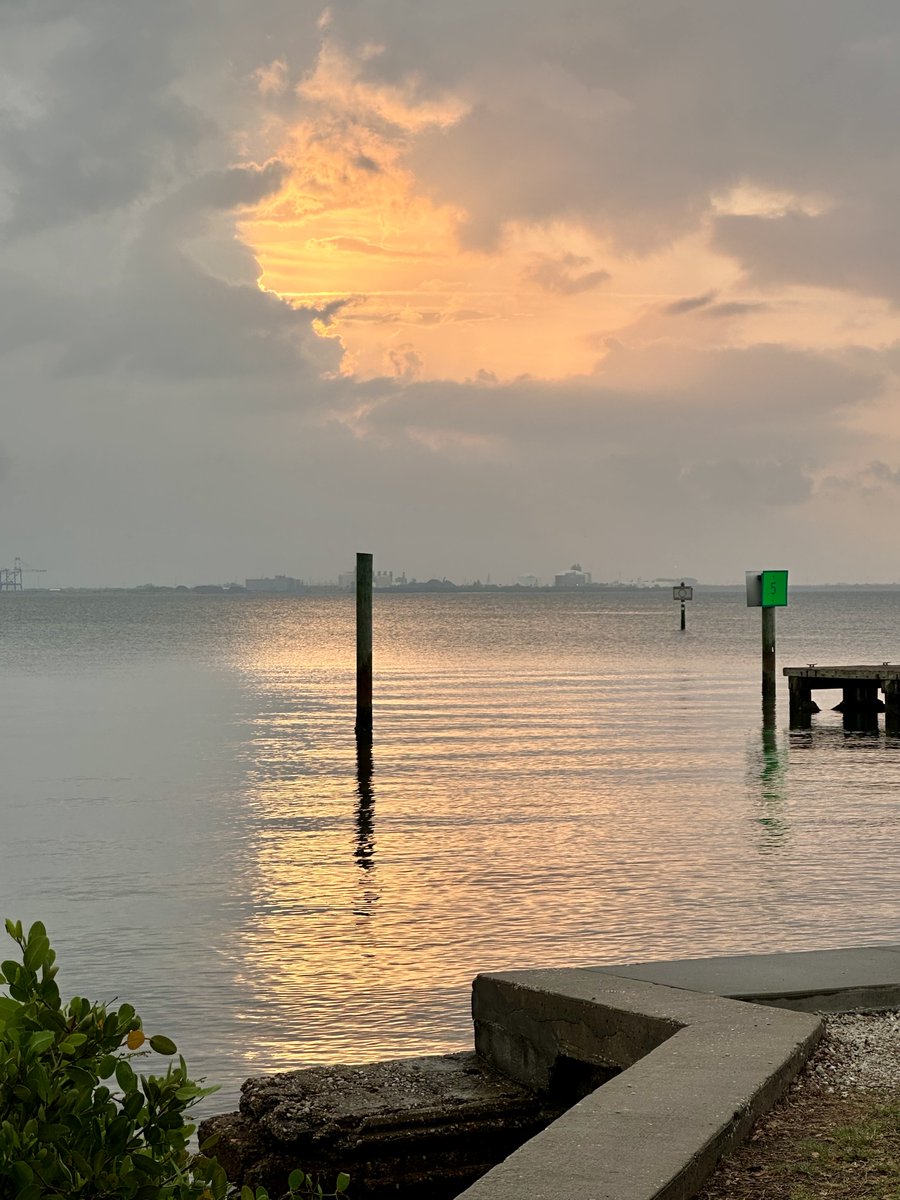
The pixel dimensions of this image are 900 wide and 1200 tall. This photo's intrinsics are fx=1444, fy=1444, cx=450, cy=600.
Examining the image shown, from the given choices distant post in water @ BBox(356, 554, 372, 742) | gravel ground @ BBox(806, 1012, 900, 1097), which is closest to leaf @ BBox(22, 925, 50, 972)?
gravel ground @ BBox(806, 1012, 900, 1097)

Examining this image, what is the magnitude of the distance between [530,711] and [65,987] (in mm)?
24875

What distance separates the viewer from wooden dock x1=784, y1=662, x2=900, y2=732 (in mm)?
31016

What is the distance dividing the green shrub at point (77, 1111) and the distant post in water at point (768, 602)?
30401 millimetres

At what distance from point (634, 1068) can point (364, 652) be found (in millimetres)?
23402

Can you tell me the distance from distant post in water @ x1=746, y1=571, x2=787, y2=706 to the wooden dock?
139 cm

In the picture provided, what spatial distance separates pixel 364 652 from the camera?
94.9ft

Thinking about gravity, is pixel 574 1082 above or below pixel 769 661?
below

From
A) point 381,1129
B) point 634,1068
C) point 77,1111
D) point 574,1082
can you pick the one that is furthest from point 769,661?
point 77,1111

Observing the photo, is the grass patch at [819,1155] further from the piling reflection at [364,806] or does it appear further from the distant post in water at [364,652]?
the distant post in water at [364,652]

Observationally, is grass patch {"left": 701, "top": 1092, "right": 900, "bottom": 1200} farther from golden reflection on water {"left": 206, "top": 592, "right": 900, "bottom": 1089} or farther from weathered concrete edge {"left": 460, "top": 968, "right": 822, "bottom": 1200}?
golden reflection on water {"left": 206, "top": 592, "right": 900, "bottom": 1089}

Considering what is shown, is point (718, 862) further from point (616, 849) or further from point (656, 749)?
point (656, 749)

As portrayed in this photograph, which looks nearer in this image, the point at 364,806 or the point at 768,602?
the point at 364,806

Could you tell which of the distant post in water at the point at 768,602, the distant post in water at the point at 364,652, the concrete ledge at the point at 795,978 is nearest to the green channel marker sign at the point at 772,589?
the distant post in water at the point at 768,602

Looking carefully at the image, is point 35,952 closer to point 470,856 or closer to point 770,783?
point 470,856
